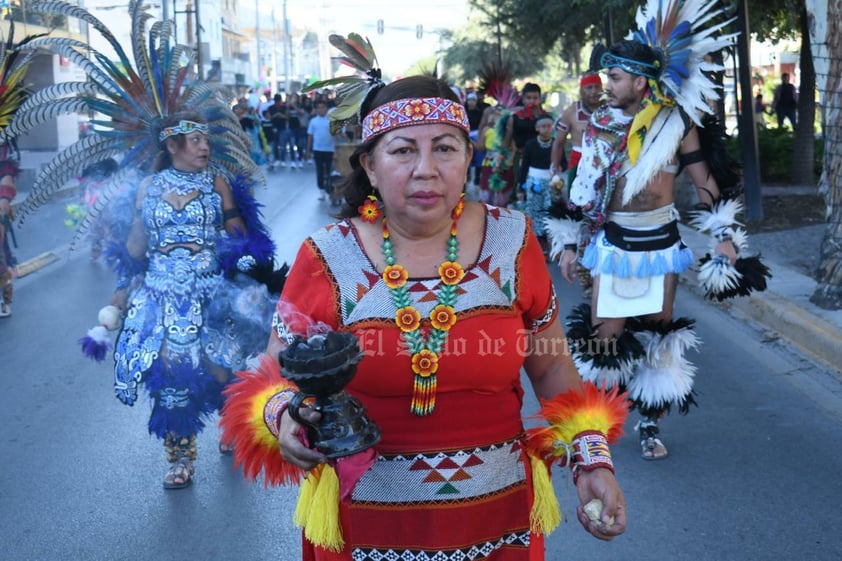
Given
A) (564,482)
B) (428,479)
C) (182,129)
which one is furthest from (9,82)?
(428,479)

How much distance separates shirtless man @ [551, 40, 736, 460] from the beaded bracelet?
2.96m

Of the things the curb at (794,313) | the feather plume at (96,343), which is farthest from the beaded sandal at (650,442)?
the feather plume at (96,343)

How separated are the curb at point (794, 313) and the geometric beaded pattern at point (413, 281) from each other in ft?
17.2

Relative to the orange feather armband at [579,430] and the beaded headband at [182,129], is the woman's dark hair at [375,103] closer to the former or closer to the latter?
the orange feather armband at [579,430]

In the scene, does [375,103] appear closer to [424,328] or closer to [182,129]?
[424,328]

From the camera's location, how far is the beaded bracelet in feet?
7.93

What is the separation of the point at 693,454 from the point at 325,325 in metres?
3.67

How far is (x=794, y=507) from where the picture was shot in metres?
4.79

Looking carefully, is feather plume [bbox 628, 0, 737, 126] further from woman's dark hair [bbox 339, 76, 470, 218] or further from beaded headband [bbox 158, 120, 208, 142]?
woman's dark hair [bbox 339, 76, 470, 218]

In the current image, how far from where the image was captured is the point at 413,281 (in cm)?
251

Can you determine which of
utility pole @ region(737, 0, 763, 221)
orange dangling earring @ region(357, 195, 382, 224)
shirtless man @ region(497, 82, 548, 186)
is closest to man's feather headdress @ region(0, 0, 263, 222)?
orange dangling earring @ region(357, 195, 382, 224)

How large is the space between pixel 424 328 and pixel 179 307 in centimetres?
311

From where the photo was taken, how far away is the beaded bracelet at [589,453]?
2418 millimetres

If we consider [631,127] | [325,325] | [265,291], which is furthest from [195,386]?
[325,325]
